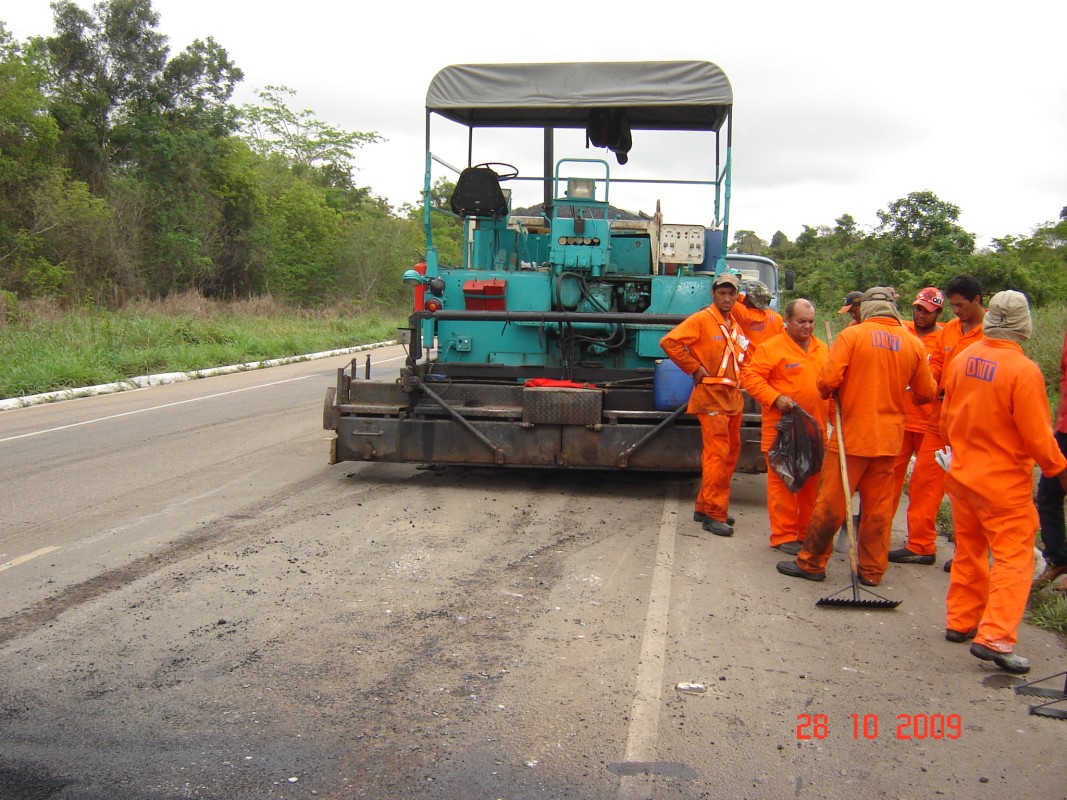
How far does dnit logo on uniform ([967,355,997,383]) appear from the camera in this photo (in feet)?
14.2

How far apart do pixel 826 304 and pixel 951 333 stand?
20680 millimetres

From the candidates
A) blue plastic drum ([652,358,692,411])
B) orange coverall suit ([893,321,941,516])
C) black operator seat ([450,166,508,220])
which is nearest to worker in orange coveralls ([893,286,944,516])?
orange coverall suit ([893,321,941,516])

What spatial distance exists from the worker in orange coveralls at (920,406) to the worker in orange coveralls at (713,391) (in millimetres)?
1090

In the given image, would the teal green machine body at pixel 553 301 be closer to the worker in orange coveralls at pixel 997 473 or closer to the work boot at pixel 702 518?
the work boot at pixel 702 518

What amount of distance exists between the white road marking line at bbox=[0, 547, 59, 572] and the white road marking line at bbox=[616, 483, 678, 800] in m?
3.54

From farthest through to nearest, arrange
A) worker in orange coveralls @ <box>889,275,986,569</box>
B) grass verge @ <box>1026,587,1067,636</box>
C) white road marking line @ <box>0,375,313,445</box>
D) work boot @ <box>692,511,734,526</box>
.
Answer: white road marking line @ <box>0,375,313,445</box> → work boot @ <box>692,511,734,526</box> → worker in orange coveralls @ <box>889,275,986,569</box> → grass verge @ <box>1026,587,1067,636</box>

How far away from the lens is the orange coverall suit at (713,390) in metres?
6.37

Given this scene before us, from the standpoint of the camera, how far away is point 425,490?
7348 mm

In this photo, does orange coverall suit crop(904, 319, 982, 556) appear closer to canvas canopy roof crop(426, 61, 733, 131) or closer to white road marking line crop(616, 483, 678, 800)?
white road marking line crop(616, 483, 678, 800)

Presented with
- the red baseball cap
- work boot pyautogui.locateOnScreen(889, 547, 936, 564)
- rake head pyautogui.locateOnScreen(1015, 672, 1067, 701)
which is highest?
the red baseball cap

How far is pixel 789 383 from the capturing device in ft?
19.8

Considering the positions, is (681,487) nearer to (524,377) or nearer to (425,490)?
(524,377)

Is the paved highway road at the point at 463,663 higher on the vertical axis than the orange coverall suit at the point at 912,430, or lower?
lower
